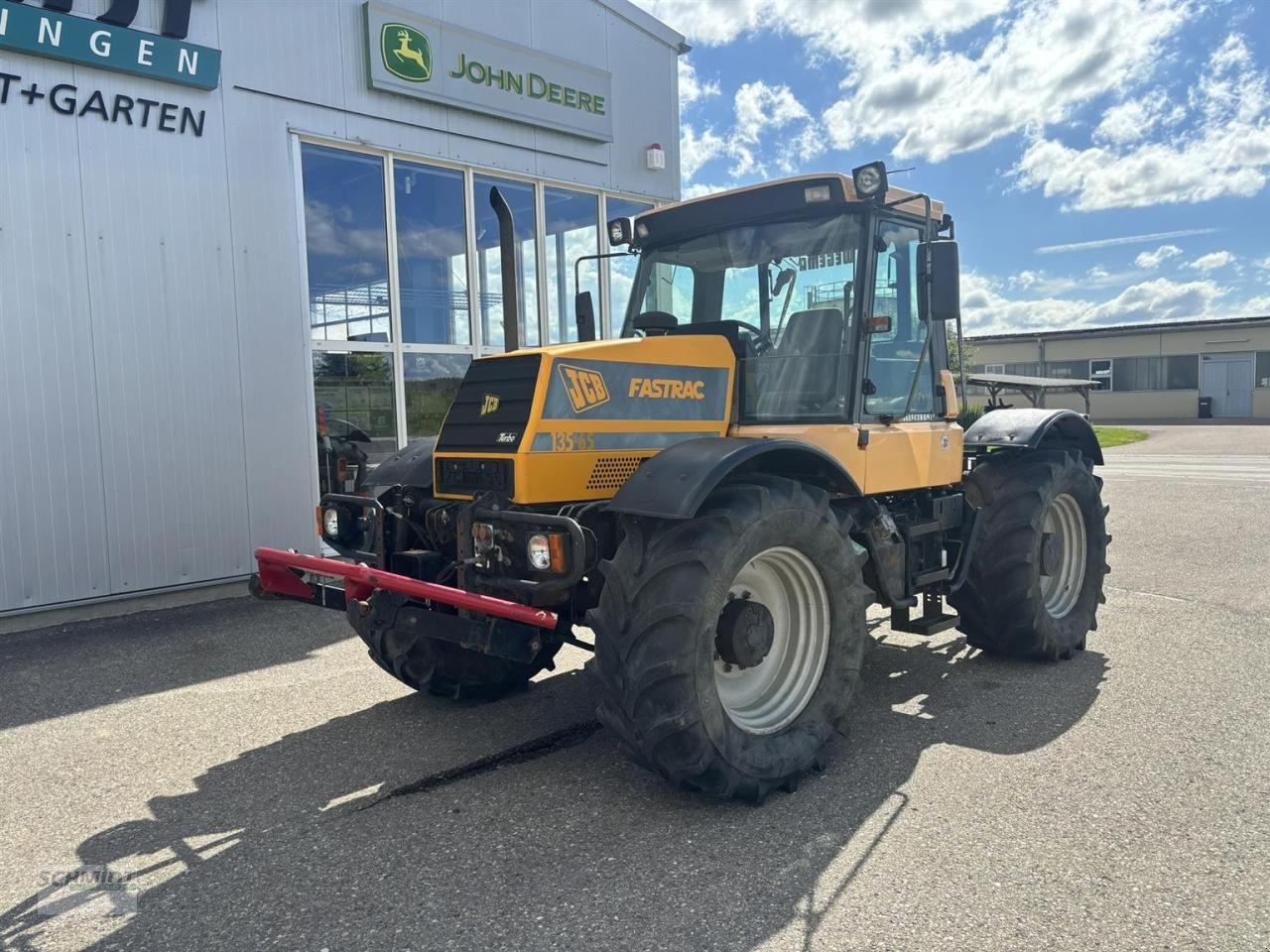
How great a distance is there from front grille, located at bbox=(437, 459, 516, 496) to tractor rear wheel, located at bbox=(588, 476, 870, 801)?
61cm

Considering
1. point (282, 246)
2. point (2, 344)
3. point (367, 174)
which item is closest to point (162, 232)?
point (282, 246)

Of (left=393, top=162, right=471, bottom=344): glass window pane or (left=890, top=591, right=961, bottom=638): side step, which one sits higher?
(left=393, top=162, right=471, bottom=344): glass window pane

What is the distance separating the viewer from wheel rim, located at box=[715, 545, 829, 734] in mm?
4023

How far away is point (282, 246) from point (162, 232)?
1007 millimetres

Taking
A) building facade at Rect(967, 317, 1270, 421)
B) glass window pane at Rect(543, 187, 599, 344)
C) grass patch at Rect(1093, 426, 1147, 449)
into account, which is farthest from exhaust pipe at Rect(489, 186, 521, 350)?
building facade at Rect(967, 317, 1270, 421)

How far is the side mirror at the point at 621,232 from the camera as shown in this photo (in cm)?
548

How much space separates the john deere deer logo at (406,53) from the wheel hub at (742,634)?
7.35 metres

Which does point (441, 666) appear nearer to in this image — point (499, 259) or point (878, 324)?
point (878, 324)

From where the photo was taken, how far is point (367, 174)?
909 cm

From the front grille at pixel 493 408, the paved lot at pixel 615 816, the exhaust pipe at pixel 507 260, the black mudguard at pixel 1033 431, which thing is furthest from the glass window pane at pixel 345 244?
the black mudguard at pixel 1033 431

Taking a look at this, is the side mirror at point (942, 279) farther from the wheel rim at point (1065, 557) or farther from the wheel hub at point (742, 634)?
the wheel hub at point (742, 634)

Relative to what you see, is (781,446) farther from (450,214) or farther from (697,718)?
(450,214)

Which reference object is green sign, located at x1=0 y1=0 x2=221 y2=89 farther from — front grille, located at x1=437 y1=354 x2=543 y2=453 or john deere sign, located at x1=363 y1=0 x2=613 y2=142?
front grille, located at x1=437 y1=354 x2=543 y2=453

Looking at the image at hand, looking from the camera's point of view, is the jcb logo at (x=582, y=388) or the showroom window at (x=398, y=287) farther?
the showroom window at (x=398, y=287)
